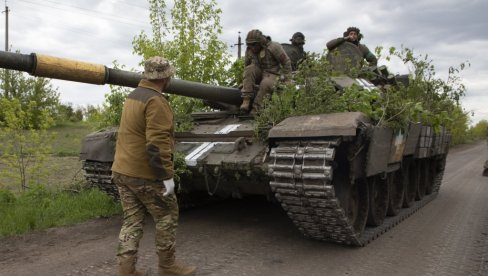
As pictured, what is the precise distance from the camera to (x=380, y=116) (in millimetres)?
5633

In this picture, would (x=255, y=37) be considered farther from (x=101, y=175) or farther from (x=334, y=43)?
(x=101, y=175)

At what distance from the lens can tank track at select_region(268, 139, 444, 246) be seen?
180 inches

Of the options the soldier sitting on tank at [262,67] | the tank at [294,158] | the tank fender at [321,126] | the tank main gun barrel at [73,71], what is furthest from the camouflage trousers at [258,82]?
the tank fender at [321,126]

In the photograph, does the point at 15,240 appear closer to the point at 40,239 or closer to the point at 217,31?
the point at 40,239

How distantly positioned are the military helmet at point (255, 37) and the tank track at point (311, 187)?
2.45 m

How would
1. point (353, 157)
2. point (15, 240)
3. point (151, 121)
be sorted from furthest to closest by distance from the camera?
point (15, 240) → point (353, 157) → point (151, 121)

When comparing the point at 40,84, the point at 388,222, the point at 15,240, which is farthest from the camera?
the point at 40,84

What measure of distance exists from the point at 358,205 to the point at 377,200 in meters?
0.88

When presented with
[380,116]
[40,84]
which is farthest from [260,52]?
[40,84]

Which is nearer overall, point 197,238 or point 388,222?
point 197,238

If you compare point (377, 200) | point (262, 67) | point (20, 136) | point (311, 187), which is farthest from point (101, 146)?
point (377, 200)

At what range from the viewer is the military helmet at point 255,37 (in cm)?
693

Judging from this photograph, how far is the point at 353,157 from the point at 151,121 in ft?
7.45

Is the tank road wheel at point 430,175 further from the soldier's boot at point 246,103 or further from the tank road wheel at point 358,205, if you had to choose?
the soldier's boot at point 246,103
